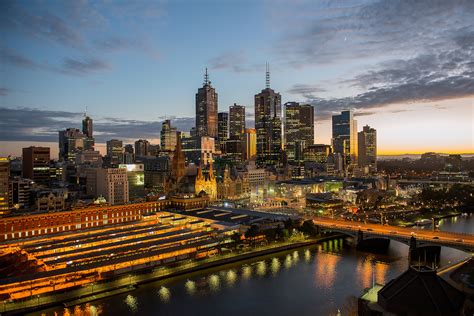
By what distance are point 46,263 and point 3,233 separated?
28.0 feet

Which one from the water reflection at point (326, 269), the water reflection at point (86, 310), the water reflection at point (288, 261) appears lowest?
the water reflection at point (86, 310)

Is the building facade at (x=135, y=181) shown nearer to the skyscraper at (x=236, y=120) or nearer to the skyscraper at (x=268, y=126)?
the skyscraper at (x=268, y=126)

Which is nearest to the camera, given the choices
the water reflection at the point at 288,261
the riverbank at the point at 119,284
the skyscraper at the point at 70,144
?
the riverbank at the point at 119,284

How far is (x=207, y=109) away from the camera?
144m

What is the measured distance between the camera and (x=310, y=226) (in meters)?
35.3

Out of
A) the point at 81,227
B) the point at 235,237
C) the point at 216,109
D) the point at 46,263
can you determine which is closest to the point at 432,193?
the point at 235,237

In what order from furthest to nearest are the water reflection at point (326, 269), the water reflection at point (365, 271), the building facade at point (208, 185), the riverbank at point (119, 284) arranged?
1. the building facade at point (208, 185)
2. the water reflection at point (326, 269)
3. the water reflection at point (365, 271)
4. the riverbank at point (119, 284)

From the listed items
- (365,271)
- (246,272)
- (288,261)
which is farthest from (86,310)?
(365,271)

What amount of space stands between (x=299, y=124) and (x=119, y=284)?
432 feet

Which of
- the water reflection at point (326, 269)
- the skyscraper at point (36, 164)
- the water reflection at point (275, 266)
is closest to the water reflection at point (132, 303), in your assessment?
the water reflection at point (275, 266)

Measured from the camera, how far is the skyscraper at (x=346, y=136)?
153 m

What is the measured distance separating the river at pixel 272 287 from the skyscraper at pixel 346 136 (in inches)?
4945

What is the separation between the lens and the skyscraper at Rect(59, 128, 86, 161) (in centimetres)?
11169

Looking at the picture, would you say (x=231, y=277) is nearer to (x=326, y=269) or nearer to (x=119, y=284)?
(x=326, y=269)
